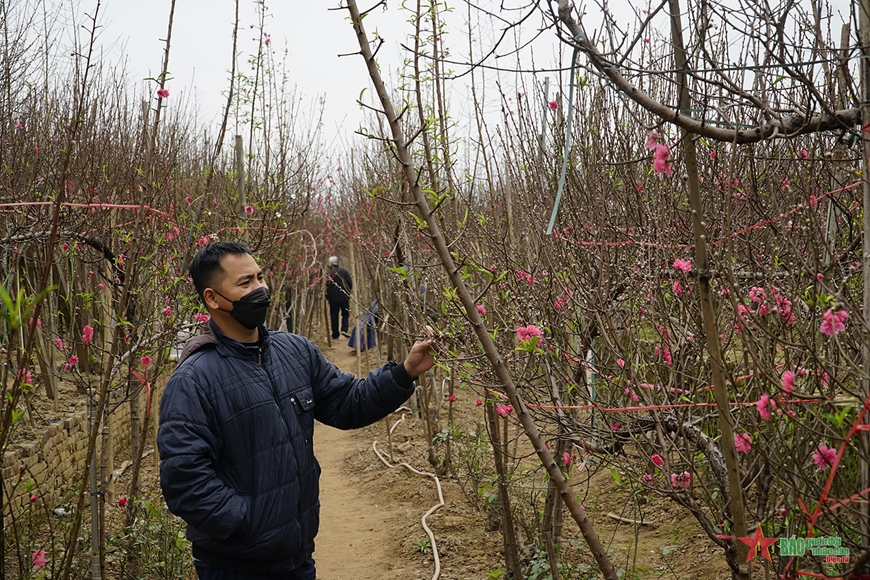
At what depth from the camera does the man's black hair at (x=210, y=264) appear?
2.89 m

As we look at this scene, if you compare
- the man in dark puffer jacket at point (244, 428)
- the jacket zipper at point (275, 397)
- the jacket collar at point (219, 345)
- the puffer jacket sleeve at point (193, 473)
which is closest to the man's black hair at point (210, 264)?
the man in dark puffer jacket at point (244, 428)

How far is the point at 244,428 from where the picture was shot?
2.64 meters

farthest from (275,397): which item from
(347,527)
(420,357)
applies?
(347,527)

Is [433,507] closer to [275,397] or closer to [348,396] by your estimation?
[348,396]

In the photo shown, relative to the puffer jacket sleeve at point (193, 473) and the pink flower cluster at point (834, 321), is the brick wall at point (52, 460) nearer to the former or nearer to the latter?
the puffer jacket sleeve at point (193, 473)

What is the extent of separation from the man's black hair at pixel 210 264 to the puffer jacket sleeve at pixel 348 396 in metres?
0.50

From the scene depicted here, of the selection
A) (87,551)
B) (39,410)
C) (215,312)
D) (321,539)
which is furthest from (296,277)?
(215,312)

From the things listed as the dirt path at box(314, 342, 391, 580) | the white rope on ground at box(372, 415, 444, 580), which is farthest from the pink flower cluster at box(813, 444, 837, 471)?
the dirt path at box(314, 342, 391, 580)

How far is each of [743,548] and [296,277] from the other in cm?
1165

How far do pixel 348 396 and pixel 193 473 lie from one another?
2.48ft

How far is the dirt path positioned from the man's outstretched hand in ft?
10.9

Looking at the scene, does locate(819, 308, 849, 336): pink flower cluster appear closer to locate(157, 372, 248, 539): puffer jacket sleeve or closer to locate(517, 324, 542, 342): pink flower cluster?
locate(517, 324, 542, 342): pink flower cluster

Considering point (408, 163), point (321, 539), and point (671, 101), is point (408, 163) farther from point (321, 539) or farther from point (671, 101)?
point (321, 539)

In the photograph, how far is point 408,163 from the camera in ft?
6.94
